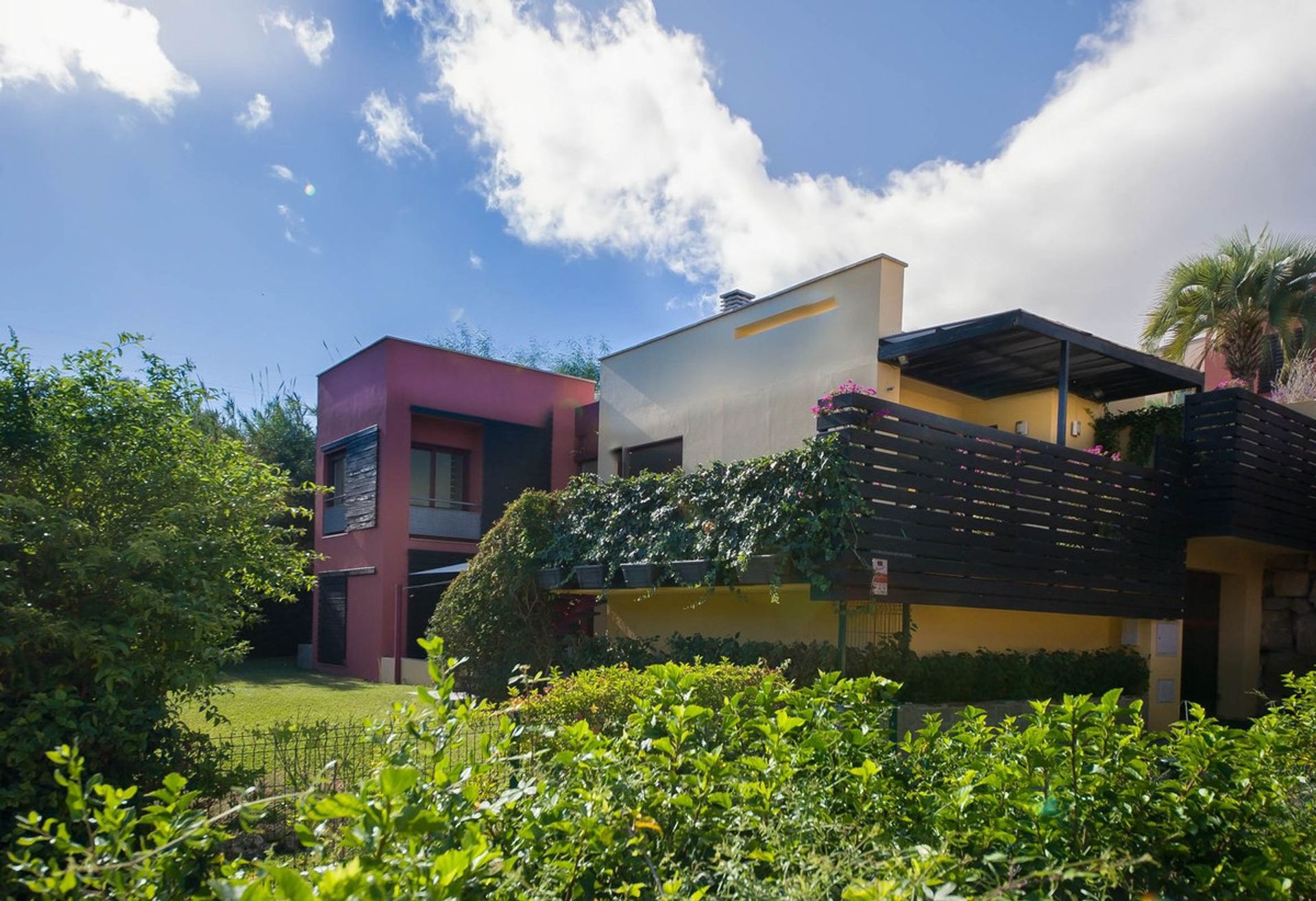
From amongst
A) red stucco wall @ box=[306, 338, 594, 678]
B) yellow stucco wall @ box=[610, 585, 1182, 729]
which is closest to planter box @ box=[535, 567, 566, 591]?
yellow stucco wall @ box=[610, 585, 1182, 729]

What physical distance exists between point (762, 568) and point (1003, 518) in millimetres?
2894

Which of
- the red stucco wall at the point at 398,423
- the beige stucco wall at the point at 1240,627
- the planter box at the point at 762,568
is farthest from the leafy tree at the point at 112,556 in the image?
the beige stucco wall at the point at 1240,627

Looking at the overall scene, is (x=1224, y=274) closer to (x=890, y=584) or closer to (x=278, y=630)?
(x=890, y=584)

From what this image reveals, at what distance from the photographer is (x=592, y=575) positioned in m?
12.8

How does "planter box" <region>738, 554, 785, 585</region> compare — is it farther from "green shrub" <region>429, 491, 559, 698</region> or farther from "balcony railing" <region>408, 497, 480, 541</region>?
"balcony railing" <region>408, 497, 480, 541</region>

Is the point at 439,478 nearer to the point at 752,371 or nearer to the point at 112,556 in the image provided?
the point at 752,371

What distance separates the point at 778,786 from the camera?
259 centimetres

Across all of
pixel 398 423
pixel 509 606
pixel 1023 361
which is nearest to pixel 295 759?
pixel 509 606

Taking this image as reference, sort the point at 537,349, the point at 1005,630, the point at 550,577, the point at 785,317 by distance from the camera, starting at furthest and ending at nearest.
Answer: the point at 537,349
the point at 785,317
the point at 550,577
the point at 1005,630

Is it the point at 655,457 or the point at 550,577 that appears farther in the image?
the point at 655,457

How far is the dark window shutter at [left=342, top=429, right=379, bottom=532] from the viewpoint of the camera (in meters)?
18.8

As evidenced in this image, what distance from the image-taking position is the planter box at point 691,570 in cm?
1085

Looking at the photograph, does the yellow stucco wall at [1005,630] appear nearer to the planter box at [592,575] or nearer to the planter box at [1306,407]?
the planter box at [592,575]

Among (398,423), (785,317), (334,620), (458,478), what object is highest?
(785,317)
